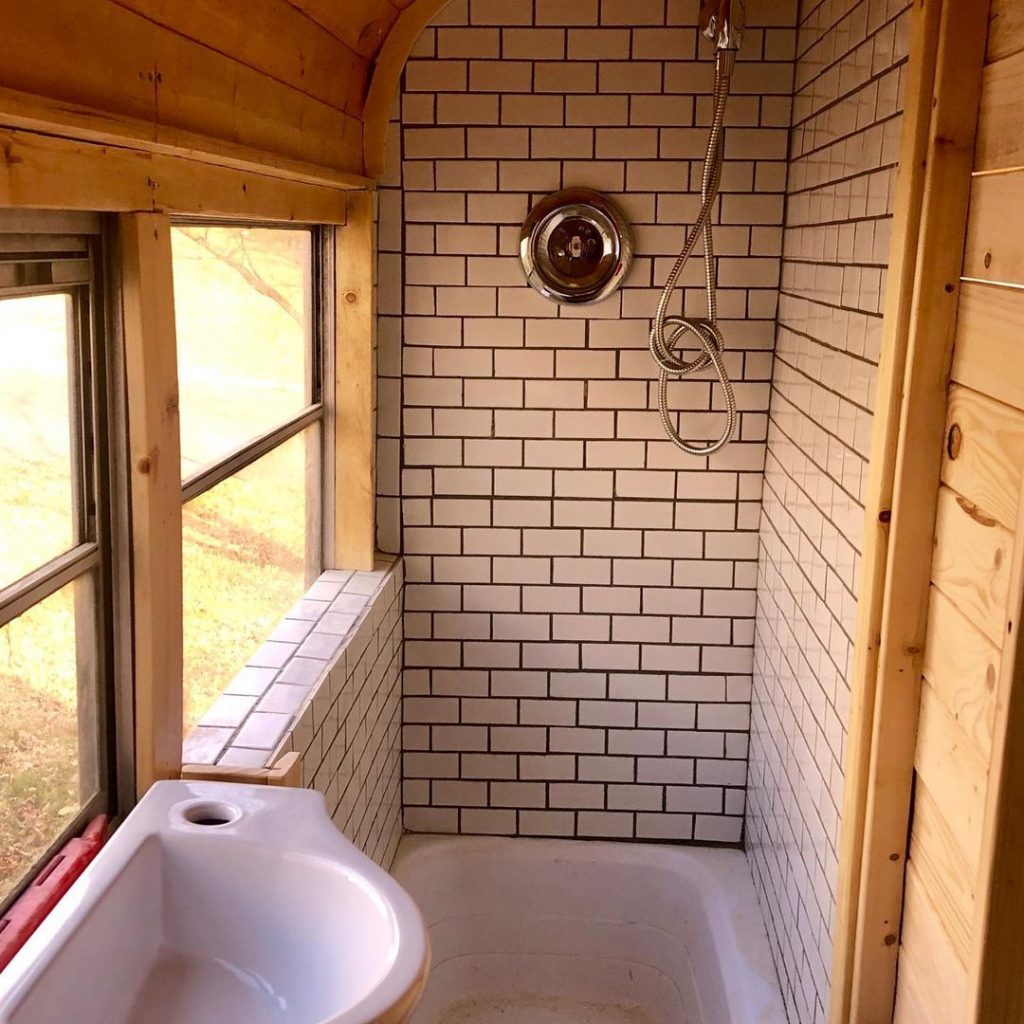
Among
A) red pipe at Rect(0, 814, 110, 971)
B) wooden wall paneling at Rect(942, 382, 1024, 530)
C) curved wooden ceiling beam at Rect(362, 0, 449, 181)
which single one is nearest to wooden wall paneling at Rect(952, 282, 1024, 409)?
wooden wall paneling at Rect(942, 382, 1024, 530)

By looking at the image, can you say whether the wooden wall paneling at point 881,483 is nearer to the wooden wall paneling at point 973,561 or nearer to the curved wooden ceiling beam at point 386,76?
the wooden wall paneling at point 973,561

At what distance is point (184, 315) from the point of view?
185 cm

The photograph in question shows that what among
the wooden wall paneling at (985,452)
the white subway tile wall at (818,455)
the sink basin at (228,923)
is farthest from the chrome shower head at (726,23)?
the sink basin at (228,923)

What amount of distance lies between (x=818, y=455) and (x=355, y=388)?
3.49 feet

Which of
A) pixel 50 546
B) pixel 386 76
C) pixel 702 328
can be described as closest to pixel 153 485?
pixel 50 546

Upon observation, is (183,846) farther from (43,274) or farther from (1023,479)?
(1023,479)

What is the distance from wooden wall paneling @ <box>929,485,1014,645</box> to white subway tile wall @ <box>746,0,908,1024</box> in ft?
1.00

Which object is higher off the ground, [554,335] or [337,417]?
[554,335]

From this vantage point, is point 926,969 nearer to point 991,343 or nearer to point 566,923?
point 991,343

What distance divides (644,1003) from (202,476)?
1719 millimetres

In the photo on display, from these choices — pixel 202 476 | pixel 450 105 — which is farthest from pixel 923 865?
pixel 450 105

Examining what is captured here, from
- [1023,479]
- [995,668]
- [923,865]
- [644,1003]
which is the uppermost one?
[1023,479]

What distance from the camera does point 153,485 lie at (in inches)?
61.2

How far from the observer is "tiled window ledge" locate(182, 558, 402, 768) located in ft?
6.16
